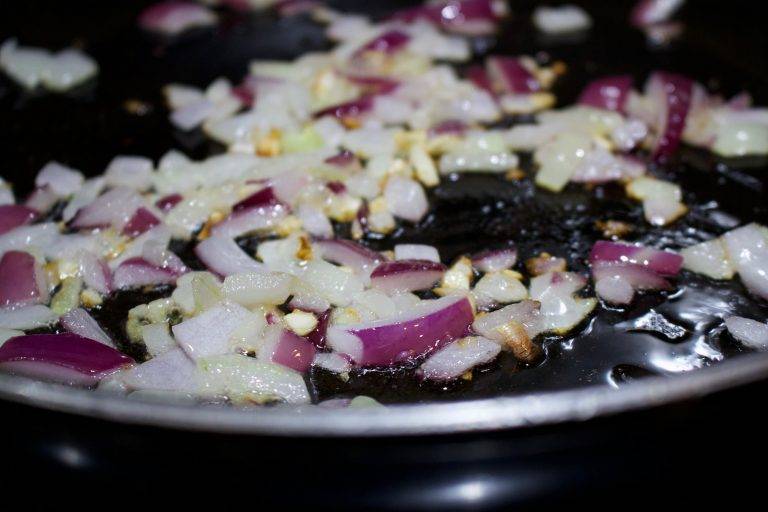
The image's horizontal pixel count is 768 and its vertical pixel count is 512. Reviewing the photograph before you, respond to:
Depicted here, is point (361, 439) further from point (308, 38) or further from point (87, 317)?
point (308, 38)

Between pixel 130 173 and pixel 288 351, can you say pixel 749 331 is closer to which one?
pixel 288 351

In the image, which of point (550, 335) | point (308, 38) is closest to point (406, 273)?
point (550, 335)

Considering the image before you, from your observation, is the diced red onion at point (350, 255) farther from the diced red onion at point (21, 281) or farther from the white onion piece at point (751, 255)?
the white onion piece at point (751, 255)

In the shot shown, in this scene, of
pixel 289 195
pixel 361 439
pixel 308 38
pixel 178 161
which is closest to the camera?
pixel 361 439

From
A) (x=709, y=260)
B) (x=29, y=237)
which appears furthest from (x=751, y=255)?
(x=29, y=237)

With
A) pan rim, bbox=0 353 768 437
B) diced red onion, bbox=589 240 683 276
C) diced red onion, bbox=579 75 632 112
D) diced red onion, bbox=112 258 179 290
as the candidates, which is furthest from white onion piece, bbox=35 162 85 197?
Answer: diced red onion, bbox=579 75 632 112

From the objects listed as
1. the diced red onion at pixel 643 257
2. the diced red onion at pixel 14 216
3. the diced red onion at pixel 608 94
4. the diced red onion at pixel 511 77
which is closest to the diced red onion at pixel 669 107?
the diced red onion at pixel 608 94
